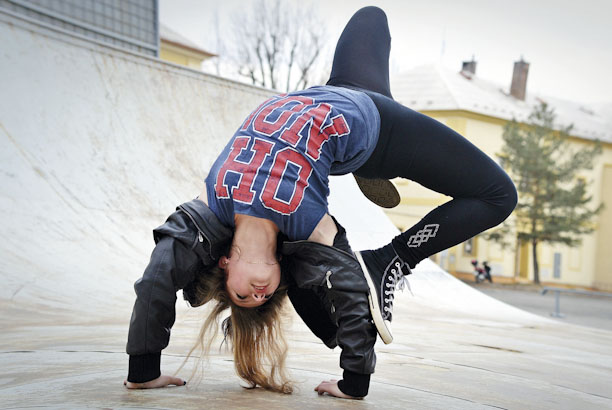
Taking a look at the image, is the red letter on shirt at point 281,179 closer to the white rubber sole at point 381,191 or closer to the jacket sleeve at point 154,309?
the jacket sleeve at point 154,309

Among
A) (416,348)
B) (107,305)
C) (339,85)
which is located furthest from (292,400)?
(107,305)

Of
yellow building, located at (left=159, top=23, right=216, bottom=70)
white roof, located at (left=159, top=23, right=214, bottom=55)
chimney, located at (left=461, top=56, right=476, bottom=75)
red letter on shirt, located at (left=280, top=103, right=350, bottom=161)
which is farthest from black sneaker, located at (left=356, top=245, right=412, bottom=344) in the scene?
chimney, located at (left=461, top=56, right=476, bottom=75)

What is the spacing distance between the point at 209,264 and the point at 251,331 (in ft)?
1.21

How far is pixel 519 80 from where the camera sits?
28875mm

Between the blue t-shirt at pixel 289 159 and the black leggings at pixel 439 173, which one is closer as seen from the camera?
the blue t-shirt at pixel 289 159

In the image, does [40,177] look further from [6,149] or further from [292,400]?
[292,400]

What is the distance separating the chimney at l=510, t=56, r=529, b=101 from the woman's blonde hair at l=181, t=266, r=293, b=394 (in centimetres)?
2971

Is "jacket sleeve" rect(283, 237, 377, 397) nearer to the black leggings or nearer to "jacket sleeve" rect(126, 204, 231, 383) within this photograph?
"jacket sleeve" rect(126, 204, 231, 383)

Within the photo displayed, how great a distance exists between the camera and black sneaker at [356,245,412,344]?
7.41 ft

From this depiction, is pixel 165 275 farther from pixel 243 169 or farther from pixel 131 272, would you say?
pixel 131 272

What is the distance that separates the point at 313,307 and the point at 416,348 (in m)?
1.44

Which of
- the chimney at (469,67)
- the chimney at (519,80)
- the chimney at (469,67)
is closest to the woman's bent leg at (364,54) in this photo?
the chimney at (519,80)

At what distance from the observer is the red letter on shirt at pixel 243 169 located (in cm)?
198

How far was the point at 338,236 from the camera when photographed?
2.15 metres
